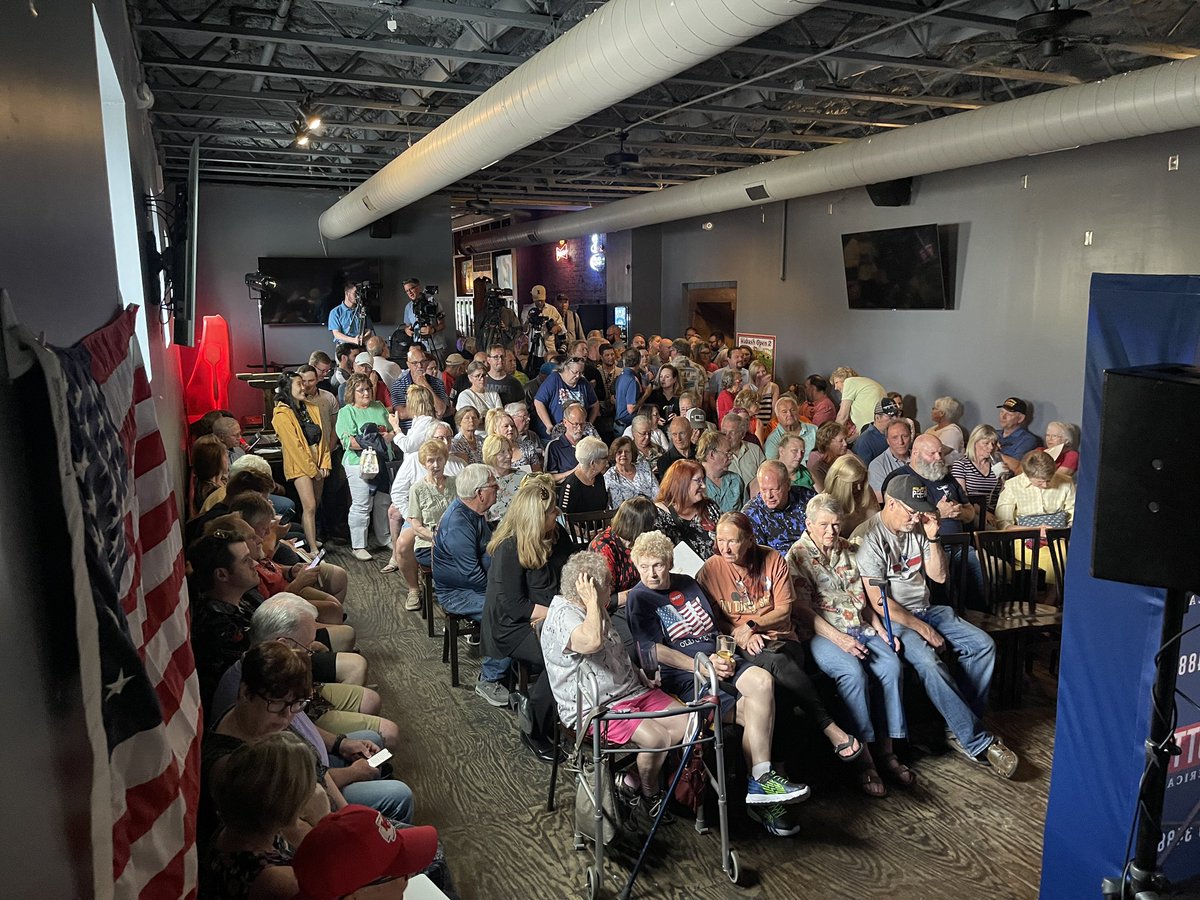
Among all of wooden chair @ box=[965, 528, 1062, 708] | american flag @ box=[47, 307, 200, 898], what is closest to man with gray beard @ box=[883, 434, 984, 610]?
wooden chair @ box=[965, 528, 1062, 708]

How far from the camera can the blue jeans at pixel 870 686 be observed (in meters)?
3.82

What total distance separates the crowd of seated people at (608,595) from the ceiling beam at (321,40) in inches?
93.4

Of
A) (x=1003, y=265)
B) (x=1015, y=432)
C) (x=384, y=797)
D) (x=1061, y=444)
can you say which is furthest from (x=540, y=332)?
(x=384, y=797)

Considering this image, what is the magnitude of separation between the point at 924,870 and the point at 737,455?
3.28 metres

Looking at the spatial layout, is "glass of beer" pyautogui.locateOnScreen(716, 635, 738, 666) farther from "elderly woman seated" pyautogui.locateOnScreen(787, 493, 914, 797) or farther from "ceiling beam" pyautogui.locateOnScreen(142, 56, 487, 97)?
"ceiling beam" pyautogui.locateOnScreen(142, 56, 487, 97)

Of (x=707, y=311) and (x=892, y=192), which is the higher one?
(x=892, y=192)

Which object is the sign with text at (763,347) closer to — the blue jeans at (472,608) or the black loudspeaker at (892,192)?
the black loudspeaker at (892,192)

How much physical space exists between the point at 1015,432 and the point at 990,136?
2.69 metres

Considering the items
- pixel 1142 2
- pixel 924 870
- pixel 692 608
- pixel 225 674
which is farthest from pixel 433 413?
pixel 1142 2

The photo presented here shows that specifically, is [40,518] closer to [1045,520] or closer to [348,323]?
[1045,520]

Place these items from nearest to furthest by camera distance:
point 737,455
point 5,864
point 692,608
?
point 5,864
point 692,608
point 737,455

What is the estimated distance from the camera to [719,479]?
562 centimetres

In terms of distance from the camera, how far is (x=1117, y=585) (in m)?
2.65

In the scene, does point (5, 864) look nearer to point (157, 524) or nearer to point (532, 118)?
point (157, 524)
